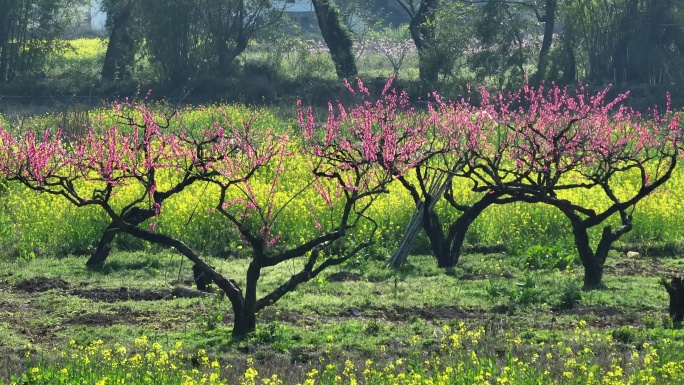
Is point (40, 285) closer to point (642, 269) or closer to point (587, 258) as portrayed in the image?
point (587, 258)

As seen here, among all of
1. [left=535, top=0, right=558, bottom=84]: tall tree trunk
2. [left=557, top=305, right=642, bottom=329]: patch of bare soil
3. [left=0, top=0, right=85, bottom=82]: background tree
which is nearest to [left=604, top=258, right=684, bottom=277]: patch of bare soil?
[left=557, top=305, right=642, bottom=329]: patch of bare soil

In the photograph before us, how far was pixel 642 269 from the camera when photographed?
51.0 feet

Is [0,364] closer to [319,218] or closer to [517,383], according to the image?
[517,383]

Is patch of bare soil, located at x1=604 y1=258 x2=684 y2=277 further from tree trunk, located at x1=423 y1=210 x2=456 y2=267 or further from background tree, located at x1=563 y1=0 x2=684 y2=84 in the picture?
background tree, located at x1=563 y1=0 x2=684 y2=84

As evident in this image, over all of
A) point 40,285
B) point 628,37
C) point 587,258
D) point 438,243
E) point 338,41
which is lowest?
point 40,285

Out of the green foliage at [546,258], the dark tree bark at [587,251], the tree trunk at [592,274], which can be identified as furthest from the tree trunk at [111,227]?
the tree trunk at [592,274]

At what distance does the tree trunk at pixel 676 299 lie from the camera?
Result: 448 inches

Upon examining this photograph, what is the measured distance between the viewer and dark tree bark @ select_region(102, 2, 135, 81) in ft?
153

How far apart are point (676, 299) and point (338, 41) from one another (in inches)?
1362

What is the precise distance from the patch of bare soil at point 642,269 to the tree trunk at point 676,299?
11.4 feet

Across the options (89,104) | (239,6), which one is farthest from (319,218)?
(239,6)

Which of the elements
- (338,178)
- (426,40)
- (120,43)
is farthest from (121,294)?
(120,43)

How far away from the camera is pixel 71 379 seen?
854 cm

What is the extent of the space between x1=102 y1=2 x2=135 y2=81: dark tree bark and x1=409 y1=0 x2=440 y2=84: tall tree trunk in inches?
444
